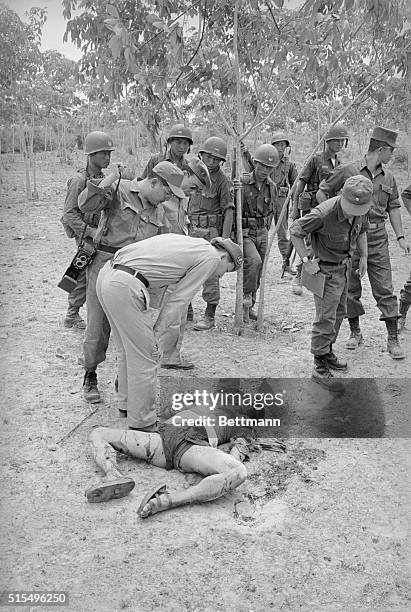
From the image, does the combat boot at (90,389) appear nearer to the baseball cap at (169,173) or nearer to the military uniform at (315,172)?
the baseball cap at (169,173)

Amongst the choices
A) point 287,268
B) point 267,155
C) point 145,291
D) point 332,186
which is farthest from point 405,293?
point 145,291

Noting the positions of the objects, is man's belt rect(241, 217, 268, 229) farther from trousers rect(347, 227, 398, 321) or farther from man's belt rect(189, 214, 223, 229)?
trousers rect(347, 227, 398, 321)

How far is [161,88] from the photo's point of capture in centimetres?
519

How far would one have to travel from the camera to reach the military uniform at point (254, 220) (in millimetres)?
5629

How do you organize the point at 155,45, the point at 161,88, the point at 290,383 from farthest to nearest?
the point at 161,88, the point at 155,45, the point at 290,383

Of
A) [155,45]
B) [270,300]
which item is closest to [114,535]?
[155,45]

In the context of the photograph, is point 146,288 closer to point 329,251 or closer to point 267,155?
point 329,251

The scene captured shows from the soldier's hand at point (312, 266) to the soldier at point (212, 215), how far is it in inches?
Result: 51.5

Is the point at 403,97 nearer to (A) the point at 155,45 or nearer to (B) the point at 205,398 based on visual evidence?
(A) the point at 155,45

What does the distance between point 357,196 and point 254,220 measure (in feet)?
5.95

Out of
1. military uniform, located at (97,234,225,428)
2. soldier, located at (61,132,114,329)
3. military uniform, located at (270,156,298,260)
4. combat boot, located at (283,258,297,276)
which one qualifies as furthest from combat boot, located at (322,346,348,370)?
combat boot, located at (283,258,297,276)

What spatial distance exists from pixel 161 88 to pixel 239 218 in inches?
51.3

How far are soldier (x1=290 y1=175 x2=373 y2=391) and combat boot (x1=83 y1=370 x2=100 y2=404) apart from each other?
1.62 metres

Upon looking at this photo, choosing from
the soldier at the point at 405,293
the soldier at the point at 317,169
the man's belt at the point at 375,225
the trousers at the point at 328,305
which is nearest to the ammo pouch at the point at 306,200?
the soldier at the point at 317,169
